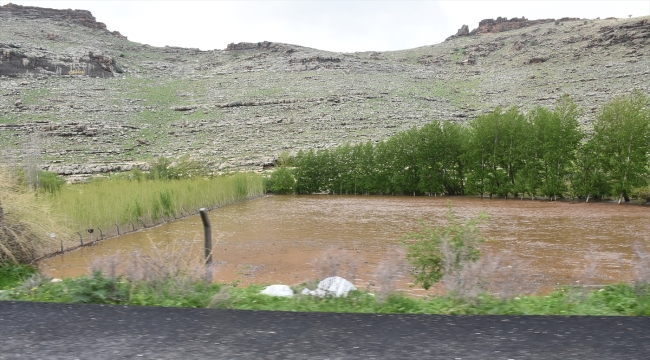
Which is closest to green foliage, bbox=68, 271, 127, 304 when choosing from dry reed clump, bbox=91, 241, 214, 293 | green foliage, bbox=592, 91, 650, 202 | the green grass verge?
the green grass verge

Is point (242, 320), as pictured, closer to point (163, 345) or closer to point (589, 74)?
point (163, 345)

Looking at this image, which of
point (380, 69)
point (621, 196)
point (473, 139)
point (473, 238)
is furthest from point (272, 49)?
point (473, 238)

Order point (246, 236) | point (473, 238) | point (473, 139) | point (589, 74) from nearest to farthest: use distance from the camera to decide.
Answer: point (473, 238) → point (246, 236) → point (473, 139) → point (589, 74)

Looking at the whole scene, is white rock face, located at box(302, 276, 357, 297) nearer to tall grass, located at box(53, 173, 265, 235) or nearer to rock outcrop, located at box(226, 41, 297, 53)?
tall grass, located at box(53, 173, 265, 235)

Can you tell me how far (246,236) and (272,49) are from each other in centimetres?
10288

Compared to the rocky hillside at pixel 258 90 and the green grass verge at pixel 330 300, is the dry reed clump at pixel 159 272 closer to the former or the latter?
the green grass verge at pixel 330 300

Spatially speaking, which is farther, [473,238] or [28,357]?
[473,238]

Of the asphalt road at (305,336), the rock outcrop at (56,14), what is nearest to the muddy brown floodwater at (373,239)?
the asphalt road at (305,336)

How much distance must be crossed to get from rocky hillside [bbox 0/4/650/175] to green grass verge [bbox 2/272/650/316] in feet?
148

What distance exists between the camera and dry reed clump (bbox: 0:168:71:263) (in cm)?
880

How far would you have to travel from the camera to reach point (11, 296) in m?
5.83

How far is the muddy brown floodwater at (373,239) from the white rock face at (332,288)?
417 mm

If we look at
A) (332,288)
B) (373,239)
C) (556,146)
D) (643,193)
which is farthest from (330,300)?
(556,146)

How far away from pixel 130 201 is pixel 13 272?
44.1 feet
